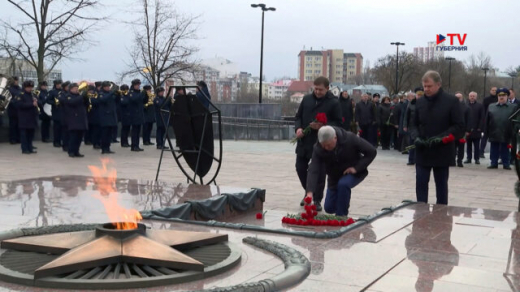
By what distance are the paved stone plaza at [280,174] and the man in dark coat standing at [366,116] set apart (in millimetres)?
2856

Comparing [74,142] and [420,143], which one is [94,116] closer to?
[74,142]

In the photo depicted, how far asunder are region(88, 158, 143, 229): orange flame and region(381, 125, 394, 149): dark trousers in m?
12.3

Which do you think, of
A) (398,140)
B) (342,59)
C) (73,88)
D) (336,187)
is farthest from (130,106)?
(342,59)

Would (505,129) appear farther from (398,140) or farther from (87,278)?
(87,278)

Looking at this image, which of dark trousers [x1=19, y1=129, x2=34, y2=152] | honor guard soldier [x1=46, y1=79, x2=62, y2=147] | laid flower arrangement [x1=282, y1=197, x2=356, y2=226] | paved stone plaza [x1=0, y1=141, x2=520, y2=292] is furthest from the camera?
honor guard soldier [x1=46, y1=79, x2=62, y2=147]

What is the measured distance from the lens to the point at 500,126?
14367 mm

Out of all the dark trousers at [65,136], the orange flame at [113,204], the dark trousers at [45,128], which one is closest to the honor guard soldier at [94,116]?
the dark trousers at [65,136]

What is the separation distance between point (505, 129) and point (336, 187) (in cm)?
821

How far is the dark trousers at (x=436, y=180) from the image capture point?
25.7ft

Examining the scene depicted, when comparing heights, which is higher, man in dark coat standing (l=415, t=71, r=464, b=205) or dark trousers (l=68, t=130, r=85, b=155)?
man in dark coat standing (l=415, t=71, r=464, b=205)

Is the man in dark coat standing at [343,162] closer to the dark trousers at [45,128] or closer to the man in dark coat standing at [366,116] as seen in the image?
the dark trousers at [45,128]

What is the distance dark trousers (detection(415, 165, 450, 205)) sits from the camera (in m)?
7.82

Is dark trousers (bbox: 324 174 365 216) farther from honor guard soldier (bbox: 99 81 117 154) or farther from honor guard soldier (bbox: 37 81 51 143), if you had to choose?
honor guard soldier (bbox: 37 81 51 143)

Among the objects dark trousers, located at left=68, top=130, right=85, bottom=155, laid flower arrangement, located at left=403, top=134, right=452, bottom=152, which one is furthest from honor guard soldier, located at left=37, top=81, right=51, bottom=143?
laid flower arrangement, located at left=403, top=134, right=452, bottom=152
